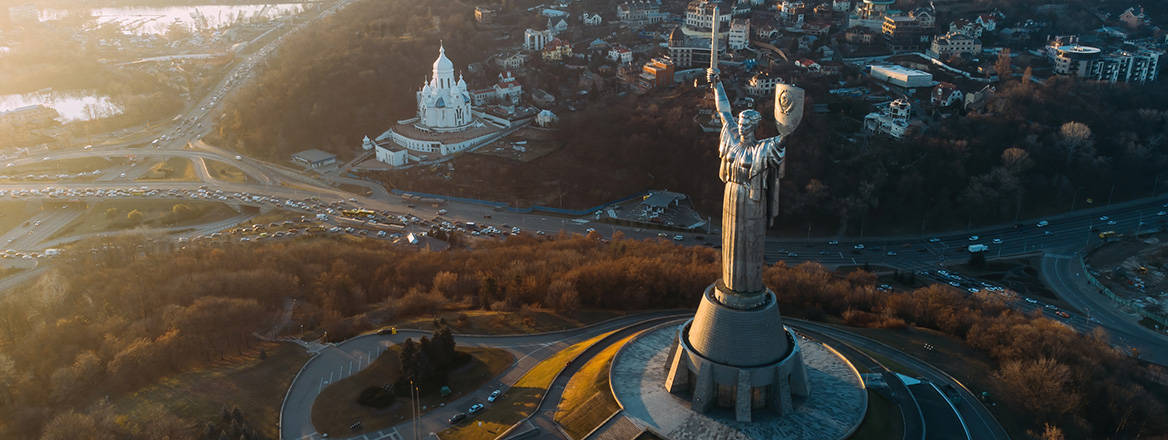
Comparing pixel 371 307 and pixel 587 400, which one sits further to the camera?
pixel 371 307

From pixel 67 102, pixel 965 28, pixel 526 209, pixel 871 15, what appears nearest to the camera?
pixel 526 209

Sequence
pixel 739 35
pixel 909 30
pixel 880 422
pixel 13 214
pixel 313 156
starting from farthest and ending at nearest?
1. pixel 909 30
2. pixel 739 35
3. pixel 313 156
4. pixel 13 214
5. pixel 880 422

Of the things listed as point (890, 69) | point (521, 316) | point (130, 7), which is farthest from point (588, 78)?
point (130, 7)

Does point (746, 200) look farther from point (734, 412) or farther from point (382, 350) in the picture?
point (382, 350)

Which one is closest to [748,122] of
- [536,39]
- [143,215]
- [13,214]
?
[143,215]

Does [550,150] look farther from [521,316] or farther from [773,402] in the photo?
[773,402]

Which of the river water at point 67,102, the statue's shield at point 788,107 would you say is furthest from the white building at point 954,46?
the river water at point 67,102

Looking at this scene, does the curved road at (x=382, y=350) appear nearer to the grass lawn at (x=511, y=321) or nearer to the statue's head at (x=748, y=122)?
the grass lawn at (x=511, y=321)
